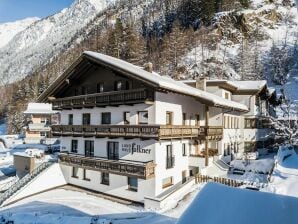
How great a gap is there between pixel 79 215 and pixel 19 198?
8.21 m

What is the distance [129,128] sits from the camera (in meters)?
22.8

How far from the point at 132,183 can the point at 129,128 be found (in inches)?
172

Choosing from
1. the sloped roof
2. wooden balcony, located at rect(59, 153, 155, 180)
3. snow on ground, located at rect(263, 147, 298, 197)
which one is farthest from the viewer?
wooden balcony, located at rect(59, 153, 155, 180)

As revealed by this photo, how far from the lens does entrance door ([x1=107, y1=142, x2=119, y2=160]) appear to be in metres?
25.0

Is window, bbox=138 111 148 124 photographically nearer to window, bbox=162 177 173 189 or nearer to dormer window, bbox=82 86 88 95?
window, bbox=162 177 173 189

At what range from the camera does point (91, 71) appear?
27953 millimetres

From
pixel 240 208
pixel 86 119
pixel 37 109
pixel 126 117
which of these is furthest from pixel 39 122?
pixel 240 208

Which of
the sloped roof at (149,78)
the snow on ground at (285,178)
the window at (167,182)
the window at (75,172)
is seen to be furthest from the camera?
the window at (75,172)

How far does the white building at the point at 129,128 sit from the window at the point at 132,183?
0.07m

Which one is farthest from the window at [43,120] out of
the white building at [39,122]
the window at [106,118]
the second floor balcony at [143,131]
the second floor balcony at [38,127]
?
the window at [106,118]

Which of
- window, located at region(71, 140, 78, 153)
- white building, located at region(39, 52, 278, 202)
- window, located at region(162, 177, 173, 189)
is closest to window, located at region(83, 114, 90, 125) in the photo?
white building, located at region(39, 52, 278, 202)

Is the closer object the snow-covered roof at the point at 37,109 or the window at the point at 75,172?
the window at the point at 75,172

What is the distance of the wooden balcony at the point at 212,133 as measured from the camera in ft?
86.3

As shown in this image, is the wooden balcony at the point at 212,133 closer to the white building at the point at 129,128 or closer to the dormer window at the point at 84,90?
the white building at the point at 129,128
